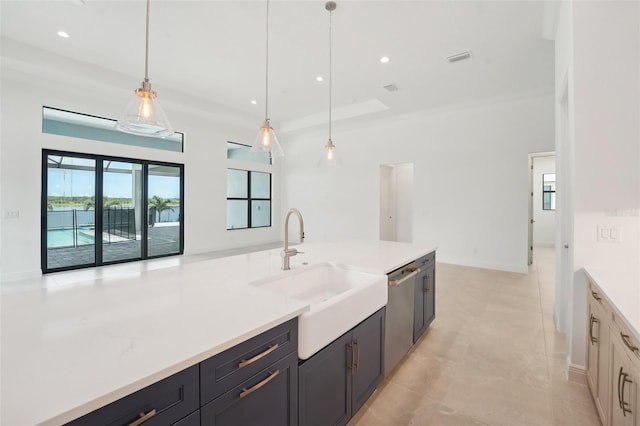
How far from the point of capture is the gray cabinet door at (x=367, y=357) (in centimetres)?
161

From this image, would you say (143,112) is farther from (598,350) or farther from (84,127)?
(84,127)

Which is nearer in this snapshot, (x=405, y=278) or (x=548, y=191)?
(x=405, y=278)

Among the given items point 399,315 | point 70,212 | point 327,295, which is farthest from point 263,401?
point 70,212

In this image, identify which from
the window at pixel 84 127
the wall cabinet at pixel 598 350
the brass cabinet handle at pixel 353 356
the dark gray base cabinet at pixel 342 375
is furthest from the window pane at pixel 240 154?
the wall cabinet at pixel 598 350

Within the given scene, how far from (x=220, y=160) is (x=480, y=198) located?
605 centimetres

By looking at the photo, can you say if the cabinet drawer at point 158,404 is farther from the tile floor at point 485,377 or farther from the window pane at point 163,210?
the window pane at point 163,210

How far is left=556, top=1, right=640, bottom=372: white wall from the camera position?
1938mm

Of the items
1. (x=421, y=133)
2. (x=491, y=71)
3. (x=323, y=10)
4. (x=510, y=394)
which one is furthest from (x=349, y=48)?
(x=510, y=394)

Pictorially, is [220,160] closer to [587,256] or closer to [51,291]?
[51,291]

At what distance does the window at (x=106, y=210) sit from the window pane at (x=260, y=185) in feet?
7.05

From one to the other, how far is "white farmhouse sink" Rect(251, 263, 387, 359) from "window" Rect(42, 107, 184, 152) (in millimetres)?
4491

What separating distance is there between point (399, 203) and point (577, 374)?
608 cm

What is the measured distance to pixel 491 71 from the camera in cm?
432

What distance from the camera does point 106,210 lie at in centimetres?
546
